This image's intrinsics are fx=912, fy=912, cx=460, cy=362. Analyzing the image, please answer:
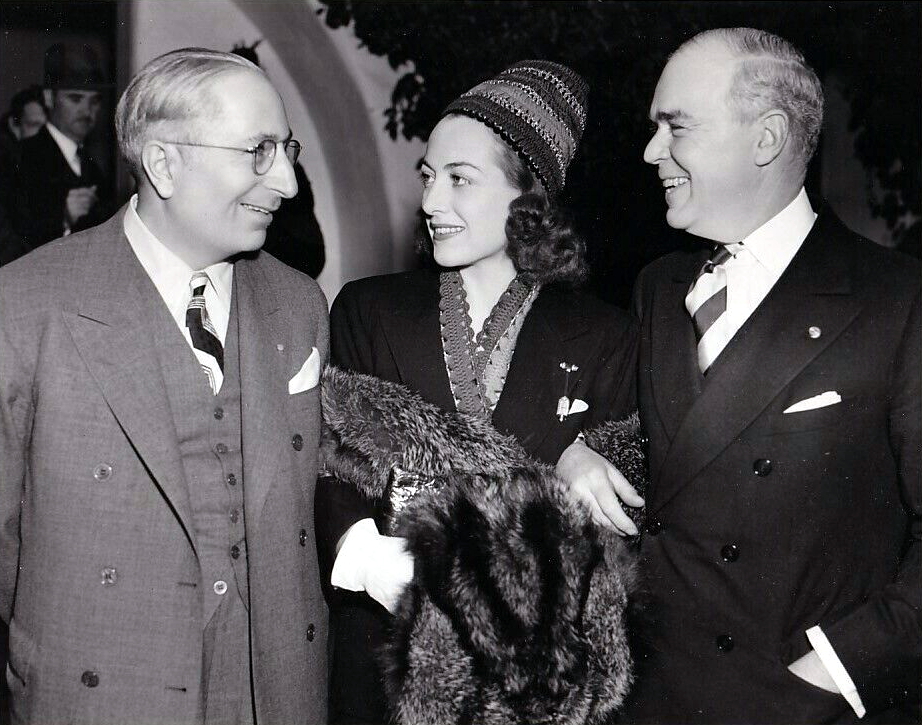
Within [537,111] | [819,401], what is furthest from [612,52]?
[819,401]

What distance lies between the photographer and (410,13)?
13.6 ft

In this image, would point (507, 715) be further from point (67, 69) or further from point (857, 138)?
point (857, 138)

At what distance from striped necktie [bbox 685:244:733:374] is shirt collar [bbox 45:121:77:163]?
3045 mm

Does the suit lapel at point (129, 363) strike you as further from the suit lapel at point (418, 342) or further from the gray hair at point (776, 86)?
the gray hair at point (776, 86)

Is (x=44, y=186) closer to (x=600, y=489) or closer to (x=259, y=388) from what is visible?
(x=259, y=388)

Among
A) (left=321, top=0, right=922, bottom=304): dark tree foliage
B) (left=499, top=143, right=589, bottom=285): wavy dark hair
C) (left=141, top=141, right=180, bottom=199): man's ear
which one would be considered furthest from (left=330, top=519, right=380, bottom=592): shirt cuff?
(left=321, top=0, right=922, bottom=304): dark tree foliage

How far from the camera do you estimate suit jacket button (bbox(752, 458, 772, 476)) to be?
2148mm

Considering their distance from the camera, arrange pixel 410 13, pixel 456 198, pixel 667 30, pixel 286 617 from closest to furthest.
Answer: pixel 286 617, pixel 456 198, pixel 667 30, pixel 410 13

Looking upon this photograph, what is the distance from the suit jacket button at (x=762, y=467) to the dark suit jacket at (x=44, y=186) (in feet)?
10.8

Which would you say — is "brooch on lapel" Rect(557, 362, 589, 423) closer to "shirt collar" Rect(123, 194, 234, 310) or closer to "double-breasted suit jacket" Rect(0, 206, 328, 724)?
"double-breasted suit jacket" Rect(0, 206, 328, 724)

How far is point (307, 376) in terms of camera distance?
2.52 meters

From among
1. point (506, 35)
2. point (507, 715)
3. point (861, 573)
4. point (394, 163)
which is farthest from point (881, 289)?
point (394, 163)

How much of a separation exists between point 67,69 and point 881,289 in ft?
11.9

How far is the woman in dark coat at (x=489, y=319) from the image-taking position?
246 cm
